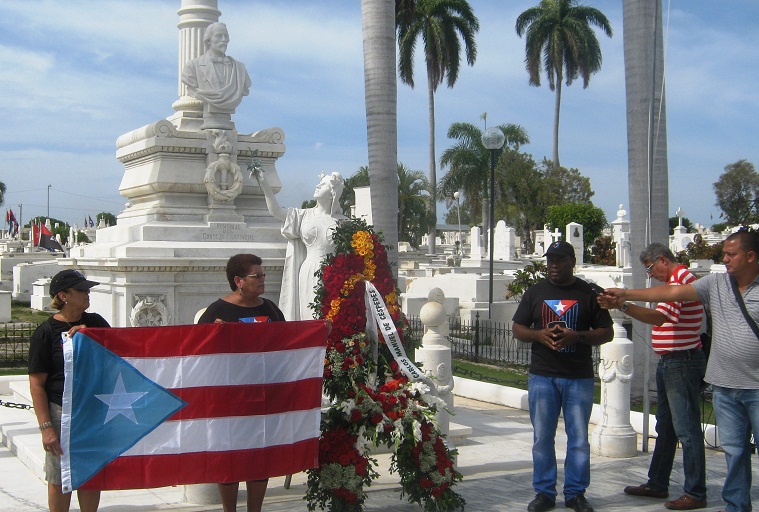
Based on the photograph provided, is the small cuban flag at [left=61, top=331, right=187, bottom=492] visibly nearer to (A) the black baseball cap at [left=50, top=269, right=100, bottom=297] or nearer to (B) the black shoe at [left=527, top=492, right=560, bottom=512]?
(A) the black baseball cap at [left=50, top=269, right=100, bottom=297]

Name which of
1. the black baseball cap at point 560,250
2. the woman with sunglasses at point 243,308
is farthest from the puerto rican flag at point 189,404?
the black baseball cap at point 560,250

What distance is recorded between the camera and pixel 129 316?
9180 mm

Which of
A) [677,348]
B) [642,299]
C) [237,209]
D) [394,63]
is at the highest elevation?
[394,63]

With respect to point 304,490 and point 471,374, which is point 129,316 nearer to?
point 304,490

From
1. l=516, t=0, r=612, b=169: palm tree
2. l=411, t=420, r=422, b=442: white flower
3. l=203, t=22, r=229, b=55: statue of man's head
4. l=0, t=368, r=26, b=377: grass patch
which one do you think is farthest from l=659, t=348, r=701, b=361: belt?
l=516, t=0, r=612, b=169: palm tree

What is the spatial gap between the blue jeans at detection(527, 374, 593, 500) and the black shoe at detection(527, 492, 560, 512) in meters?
0.04

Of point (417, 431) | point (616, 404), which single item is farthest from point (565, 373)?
point (616, 404)

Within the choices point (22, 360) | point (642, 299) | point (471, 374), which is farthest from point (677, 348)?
point (22, 360)

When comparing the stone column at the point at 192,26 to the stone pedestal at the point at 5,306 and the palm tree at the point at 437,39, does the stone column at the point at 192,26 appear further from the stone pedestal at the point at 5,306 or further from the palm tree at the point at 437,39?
the palm tree at the point at 437,39

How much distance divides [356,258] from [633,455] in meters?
3.55

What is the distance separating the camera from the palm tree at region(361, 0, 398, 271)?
1038cm

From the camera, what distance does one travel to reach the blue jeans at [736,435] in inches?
213

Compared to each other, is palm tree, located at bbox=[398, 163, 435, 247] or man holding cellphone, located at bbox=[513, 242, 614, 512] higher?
palm tree, located at bbox=[398, 163, 435, 247]

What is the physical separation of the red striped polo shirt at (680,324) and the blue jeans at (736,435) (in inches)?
30.8
